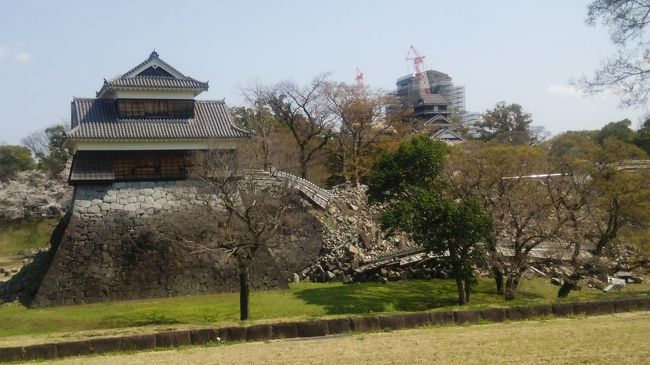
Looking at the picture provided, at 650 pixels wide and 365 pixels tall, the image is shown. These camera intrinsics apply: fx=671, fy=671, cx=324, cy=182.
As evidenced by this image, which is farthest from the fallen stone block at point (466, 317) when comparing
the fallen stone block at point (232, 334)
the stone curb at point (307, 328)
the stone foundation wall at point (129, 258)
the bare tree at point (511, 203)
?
the stone foundation wall at point (129, 258)

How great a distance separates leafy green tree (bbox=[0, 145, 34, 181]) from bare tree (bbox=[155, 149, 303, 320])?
38319mm

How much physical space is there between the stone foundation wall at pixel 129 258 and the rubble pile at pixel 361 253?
10.5ft

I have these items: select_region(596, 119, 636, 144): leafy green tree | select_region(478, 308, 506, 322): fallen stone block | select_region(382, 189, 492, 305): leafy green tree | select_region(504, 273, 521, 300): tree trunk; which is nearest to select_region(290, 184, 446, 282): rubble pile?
select_region(382, 189, 492, 305): leafy green tree

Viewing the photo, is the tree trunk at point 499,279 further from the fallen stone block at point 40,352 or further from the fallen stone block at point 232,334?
the fallen stone block at point 40,352

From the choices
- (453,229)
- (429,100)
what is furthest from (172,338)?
(429,100)

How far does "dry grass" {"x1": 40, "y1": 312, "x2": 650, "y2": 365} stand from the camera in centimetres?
958

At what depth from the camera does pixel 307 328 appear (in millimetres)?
13547

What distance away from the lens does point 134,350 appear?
1266 cm

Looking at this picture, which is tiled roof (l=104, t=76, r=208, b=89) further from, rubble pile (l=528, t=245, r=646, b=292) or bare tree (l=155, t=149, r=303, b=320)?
rubble pile (l=528, t=245, r=646, b=292)

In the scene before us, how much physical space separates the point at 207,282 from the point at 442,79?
74.5 m

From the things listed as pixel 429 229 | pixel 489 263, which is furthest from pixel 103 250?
pixel 489 263

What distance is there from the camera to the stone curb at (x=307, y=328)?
12.5 meters

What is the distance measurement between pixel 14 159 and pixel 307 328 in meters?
53.0

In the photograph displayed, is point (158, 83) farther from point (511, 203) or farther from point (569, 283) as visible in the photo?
point (569, 283)
